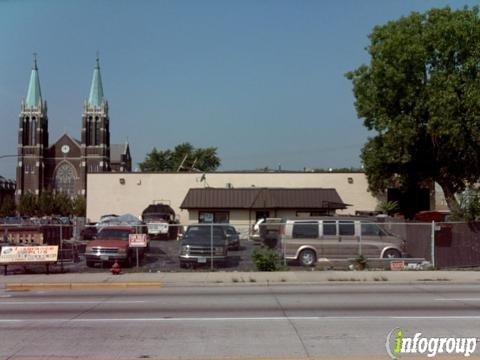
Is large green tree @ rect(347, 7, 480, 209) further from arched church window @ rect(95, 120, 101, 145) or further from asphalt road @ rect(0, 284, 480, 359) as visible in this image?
arched church window @ rect(95, 120, 101, 145)

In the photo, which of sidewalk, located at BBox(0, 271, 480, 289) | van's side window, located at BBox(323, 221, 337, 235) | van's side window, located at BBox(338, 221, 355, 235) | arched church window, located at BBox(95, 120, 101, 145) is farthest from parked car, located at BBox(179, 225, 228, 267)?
arched church window, located at BBox(95, 120, 101, 145)

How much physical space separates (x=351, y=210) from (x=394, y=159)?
10824 millimetres

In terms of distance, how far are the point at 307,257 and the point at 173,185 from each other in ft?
103

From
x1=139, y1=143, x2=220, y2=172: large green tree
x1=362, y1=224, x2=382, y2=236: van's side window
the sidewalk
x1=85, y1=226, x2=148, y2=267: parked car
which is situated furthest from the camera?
x1=139, y1=143, x2=220, y2=172: large green tree

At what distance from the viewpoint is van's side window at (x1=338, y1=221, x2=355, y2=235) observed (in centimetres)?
2336

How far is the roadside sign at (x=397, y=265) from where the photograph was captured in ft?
74.4

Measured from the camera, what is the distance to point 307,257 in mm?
23594

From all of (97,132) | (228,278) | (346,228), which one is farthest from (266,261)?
(97,132)

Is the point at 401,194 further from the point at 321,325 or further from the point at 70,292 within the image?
the point at 321,325

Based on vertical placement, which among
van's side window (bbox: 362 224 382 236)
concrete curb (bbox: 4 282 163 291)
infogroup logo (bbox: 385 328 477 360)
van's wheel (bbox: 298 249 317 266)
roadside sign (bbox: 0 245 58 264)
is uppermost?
van's side window (bbox: 362 224 382 236)

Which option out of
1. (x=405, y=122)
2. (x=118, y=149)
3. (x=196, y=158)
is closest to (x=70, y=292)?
(x=405, y=122)

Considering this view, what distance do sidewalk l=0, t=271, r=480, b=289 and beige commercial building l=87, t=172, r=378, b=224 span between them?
102 feet

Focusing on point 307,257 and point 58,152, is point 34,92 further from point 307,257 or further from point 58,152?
point 307,257

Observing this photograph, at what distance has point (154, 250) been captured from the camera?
1162 inches
